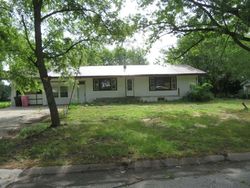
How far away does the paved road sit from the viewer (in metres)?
5.98

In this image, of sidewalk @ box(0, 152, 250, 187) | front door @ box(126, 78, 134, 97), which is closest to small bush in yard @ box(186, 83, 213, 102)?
front door @ box(126, 78, 134, 97)

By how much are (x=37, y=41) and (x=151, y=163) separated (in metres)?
6.92

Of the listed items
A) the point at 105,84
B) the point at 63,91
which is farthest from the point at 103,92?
the point at 63,91

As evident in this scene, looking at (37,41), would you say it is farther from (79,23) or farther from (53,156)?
(53,156)

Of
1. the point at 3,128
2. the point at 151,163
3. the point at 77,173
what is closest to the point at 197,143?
the point at 151,163

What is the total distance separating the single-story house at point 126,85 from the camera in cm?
3059

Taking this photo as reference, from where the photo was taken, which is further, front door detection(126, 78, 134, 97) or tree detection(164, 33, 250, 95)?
tree detection(164, 33, 250, 95)

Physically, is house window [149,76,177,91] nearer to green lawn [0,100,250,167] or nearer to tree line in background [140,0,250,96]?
tree line in background [140,0,250,96]

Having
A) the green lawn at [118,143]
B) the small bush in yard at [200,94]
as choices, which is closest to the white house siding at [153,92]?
the small bush in yard at [200,94]

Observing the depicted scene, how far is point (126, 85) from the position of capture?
3153cm

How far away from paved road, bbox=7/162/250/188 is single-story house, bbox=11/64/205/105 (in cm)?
2337

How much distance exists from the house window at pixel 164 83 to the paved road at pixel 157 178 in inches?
970

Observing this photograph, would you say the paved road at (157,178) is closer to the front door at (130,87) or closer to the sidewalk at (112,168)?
the sidewalk at (112,168)

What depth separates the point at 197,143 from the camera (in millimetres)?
9094
